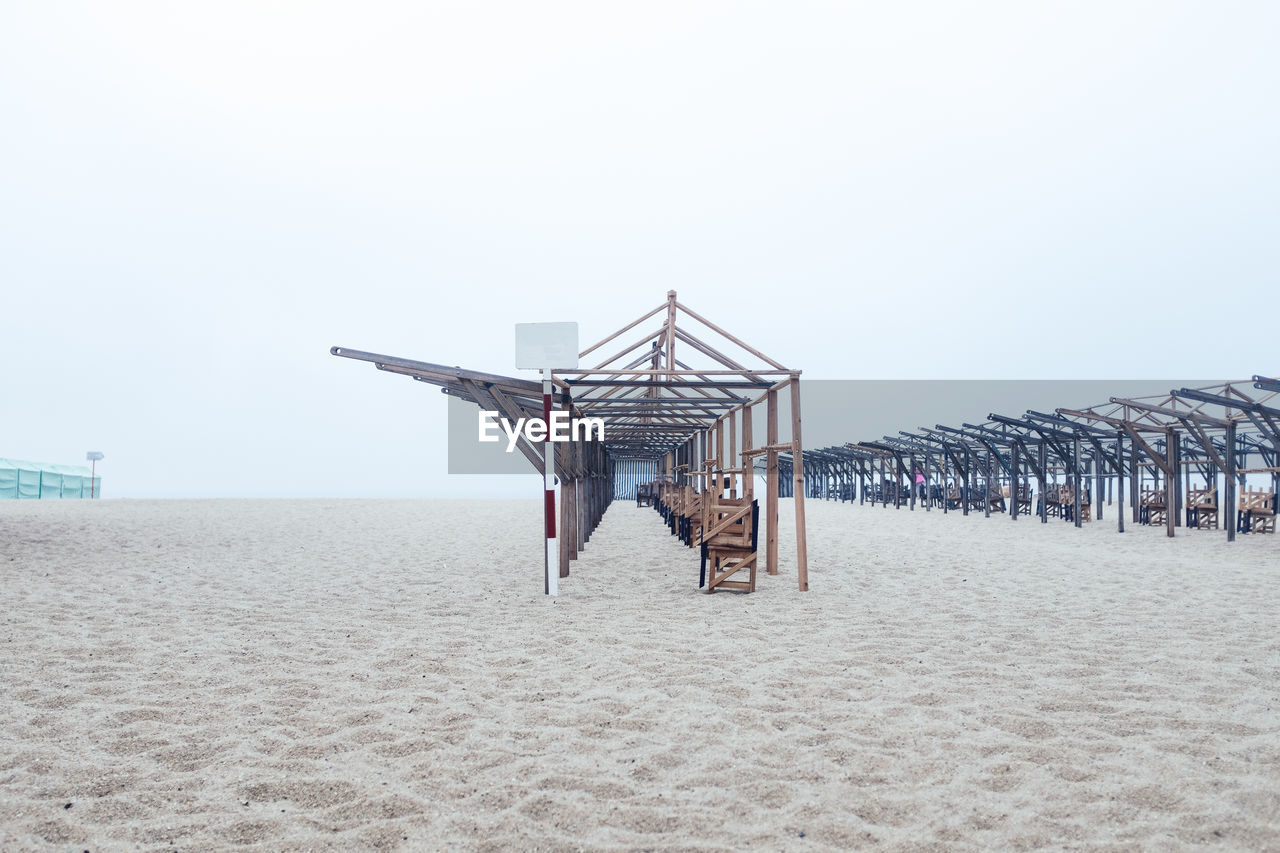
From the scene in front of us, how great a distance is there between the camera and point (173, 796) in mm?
3143

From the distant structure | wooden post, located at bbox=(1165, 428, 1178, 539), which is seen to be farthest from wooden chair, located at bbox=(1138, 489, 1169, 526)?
the distant structure

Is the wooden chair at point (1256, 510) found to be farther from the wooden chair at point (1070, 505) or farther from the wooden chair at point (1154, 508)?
the wooden chair at point (1070, 505)

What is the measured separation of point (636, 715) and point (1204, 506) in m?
18.6

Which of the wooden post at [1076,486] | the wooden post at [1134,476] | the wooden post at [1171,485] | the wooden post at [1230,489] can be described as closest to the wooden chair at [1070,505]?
the wooden post at [1076,486]

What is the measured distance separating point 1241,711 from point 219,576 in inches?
376

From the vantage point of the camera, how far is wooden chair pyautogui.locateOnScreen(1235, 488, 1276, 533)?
16.2 meters

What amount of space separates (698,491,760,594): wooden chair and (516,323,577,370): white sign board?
7.82ft

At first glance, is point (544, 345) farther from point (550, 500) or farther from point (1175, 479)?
point (1175, 479)

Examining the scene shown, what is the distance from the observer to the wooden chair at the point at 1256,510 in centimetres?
1619

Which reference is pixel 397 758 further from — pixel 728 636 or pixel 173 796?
pixel 728 636

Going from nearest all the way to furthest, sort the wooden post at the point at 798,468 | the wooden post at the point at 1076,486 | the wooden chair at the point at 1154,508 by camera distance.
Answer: the wooden post at the point at 798,468 < the wooden post at the point at 1076,486 < the wooden chair at the point at 1154,508

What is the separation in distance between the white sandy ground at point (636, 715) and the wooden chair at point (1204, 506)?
10.0 meters

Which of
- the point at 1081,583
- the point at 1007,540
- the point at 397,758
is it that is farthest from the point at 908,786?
the point at 1007,540

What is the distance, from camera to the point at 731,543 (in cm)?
859
